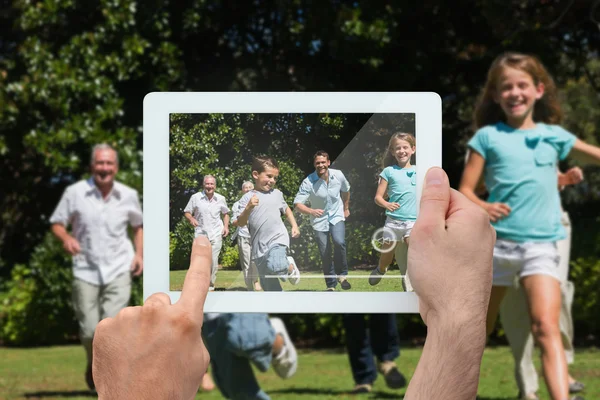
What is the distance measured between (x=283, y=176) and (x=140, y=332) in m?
0.69

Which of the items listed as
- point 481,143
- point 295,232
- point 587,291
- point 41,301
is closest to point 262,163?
point 295,232

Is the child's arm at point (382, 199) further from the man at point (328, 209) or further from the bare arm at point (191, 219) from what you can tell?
the bare arm at point (191, 219)

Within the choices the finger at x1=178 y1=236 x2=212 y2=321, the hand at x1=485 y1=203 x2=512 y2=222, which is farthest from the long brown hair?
the finger at x1=178 y1=236 x2=212 y2=321

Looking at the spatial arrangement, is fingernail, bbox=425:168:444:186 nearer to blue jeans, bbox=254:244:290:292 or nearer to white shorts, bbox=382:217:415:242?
white shorts, bbox=382:217:415:242

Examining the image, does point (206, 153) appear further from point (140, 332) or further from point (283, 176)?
point (140, 332)

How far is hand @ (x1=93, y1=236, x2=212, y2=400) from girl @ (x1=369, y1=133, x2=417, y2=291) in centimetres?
63

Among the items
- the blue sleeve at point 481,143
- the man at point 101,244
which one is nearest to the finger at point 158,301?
the blue sleeve at point 481,143

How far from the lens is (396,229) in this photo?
1798mm

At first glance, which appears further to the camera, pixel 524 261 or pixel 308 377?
pixel 308 377

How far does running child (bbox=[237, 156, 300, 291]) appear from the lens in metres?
1.82

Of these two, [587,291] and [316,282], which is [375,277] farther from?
[587,291]

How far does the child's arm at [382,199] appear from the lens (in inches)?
70.7

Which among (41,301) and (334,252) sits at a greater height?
(334,252)

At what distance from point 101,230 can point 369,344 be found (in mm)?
2080
